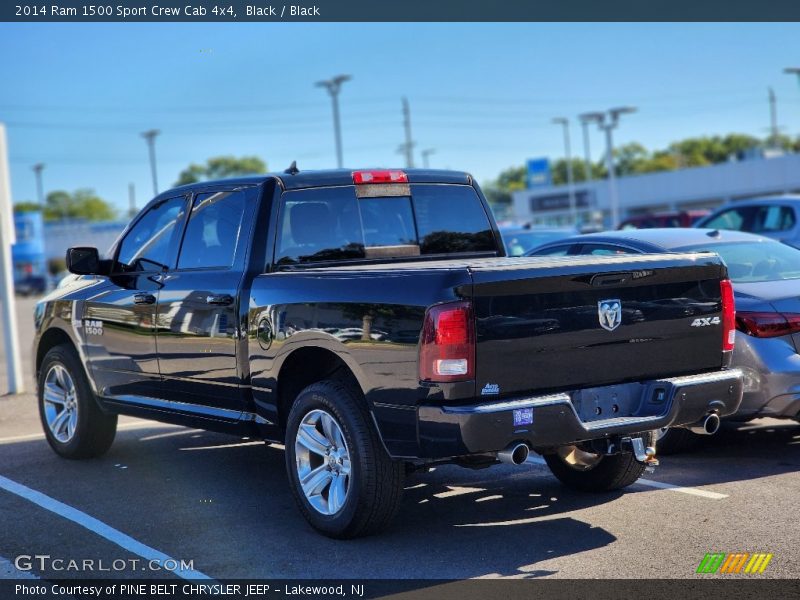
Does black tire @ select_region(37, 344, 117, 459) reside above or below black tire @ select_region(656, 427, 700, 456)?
above

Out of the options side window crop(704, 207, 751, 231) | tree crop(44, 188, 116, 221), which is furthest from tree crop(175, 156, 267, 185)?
side window crop(704, 207, 751, 231)

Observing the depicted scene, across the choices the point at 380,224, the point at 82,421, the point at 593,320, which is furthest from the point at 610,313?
the point at 82,421

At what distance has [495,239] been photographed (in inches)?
280

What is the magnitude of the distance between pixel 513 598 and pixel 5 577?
244 centimetres

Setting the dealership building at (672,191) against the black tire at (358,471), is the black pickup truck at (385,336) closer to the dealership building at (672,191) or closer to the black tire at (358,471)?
the black tire at (358,471)

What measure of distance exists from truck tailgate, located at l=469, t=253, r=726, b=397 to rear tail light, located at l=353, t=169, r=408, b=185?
1565 millimetres

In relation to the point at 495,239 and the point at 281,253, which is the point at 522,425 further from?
the point at 495,239

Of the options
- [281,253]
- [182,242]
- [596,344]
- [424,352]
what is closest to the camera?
[424,352]

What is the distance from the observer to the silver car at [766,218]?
13.4 m

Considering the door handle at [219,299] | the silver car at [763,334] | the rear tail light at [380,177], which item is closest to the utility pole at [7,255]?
the door handle at [219,299]

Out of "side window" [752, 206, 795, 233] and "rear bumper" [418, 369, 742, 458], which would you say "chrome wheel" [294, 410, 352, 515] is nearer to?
"rear bumper" [418, 369, 742, 458]

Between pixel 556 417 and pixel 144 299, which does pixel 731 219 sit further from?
pixel 556 417

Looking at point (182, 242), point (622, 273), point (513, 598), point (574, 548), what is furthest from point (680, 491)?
point (182, 242)

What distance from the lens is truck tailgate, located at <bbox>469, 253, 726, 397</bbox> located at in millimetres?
4836
